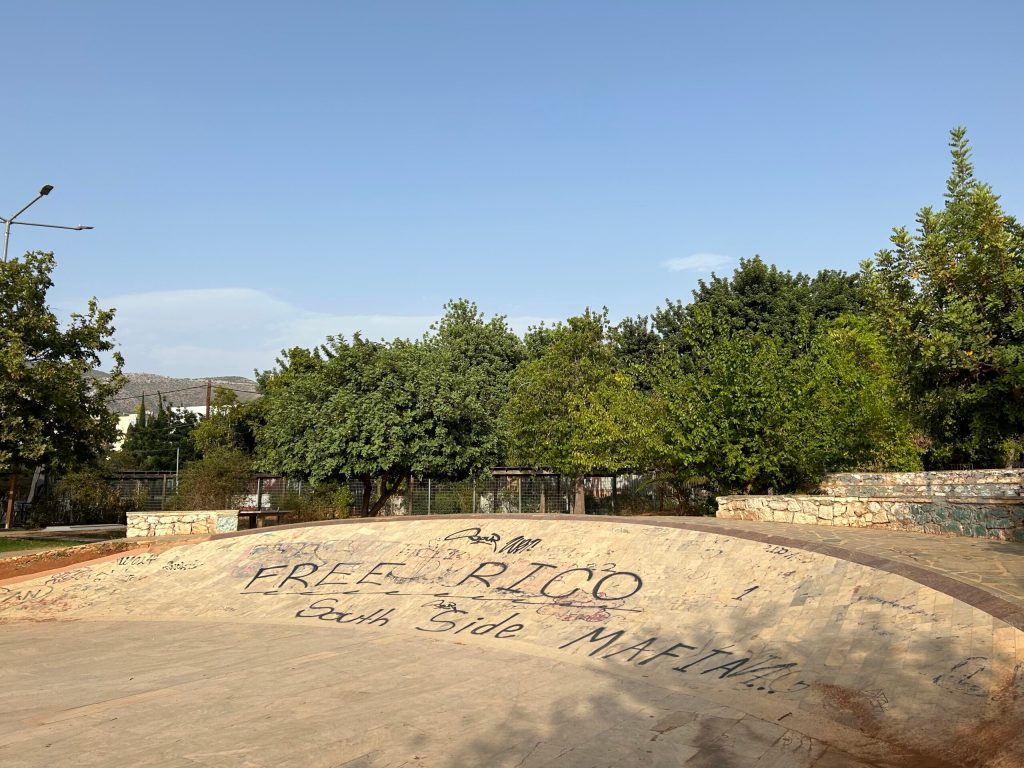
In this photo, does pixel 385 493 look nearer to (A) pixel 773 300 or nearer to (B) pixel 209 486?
(B) pixel 209 486

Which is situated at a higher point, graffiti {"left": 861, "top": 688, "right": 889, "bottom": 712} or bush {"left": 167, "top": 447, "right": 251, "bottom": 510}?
bush {"left": 167, "top": 447, "right": 251, "bottom": 510}

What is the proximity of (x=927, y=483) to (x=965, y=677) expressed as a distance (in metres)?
11.9

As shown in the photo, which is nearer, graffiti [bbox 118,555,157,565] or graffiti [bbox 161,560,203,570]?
graffiti [bbox 161,560,203,570]

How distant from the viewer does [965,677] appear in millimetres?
6918

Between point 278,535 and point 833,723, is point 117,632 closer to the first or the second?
point 278,535

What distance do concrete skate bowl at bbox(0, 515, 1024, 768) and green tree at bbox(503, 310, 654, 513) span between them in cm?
927

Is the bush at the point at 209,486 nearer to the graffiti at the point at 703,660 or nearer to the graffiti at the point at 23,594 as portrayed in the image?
the graffiti at the point at 23,594

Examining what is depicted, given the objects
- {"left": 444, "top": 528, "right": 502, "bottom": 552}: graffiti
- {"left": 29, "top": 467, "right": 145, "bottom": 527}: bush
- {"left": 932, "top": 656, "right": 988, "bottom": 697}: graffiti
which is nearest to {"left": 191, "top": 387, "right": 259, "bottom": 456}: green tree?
{"left": 29, "top": 467, "right": 145, "bottom": 527}: bush

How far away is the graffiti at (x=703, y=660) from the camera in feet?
25.4

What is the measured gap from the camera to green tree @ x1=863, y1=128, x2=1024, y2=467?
14.2 meters

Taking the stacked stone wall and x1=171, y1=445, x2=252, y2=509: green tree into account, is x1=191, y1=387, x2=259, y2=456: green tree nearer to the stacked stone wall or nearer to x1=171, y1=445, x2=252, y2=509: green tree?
x1=171, y1=445, x2=252, y2=509: green tree

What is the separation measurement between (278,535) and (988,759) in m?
14.8

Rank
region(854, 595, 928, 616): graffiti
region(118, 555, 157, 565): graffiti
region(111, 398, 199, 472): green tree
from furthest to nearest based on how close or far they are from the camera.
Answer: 1. region(111, 398, 199, 472): green tree
2. region(118, 555, 157, 565): graffiti
3. region(854, 595, 928, 616): graffiti

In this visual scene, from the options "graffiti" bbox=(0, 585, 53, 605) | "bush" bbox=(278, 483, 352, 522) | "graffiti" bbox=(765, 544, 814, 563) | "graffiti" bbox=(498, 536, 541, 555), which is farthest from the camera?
"bush" bbox=(278, 483, 352, 522)
